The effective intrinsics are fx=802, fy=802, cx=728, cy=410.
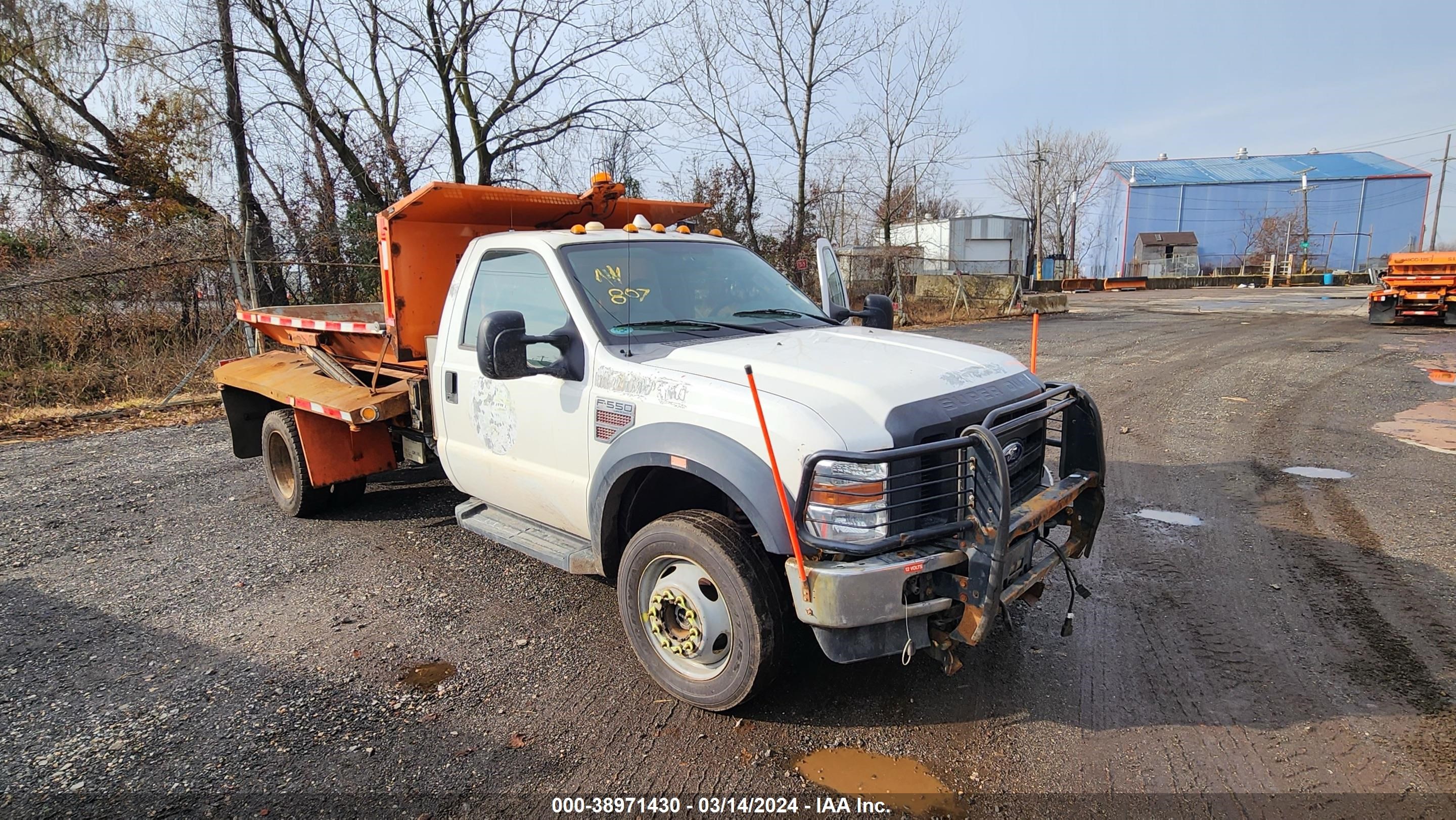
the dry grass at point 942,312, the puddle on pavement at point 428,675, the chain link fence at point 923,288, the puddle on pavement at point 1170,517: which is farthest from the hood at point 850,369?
the dry grass at point 942,312

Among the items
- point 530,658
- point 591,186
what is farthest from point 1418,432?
point 530,658

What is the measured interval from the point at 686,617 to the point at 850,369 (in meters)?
1.23

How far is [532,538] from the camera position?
408 cm

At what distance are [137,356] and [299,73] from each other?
A: 641cm

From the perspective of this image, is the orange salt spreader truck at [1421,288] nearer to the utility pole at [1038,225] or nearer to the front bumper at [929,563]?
the front bumper at [929,563]

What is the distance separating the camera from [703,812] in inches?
108

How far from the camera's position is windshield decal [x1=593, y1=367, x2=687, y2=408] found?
3.29 metres

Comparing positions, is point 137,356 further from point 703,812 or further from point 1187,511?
point 1187,511

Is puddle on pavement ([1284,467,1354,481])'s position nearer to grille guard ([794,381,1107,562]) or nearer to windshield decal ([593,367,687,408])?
grille guard ([794,381,1107,562])

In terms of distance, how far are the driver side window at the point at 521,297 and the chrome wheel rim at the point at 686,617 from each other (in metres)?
1.19

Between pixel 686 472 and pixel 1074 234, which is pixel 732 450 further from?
pixel 1074 234

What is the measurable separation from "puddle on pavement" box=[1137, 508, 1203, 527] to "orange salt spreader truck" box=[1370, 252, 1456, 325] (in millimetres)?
17580

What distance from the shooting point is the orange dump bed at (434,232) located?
508 centimetres

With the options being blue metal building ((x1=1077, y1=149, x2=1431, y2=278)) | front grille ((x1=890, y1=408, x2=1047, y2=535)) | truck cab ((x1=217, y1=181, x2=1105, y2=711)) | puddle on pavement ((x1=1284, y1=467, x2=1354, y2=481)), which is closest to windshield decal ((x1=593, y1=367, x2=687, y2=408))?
truck cab ((x1=217, y1=181, x2=1105, y2=711))
